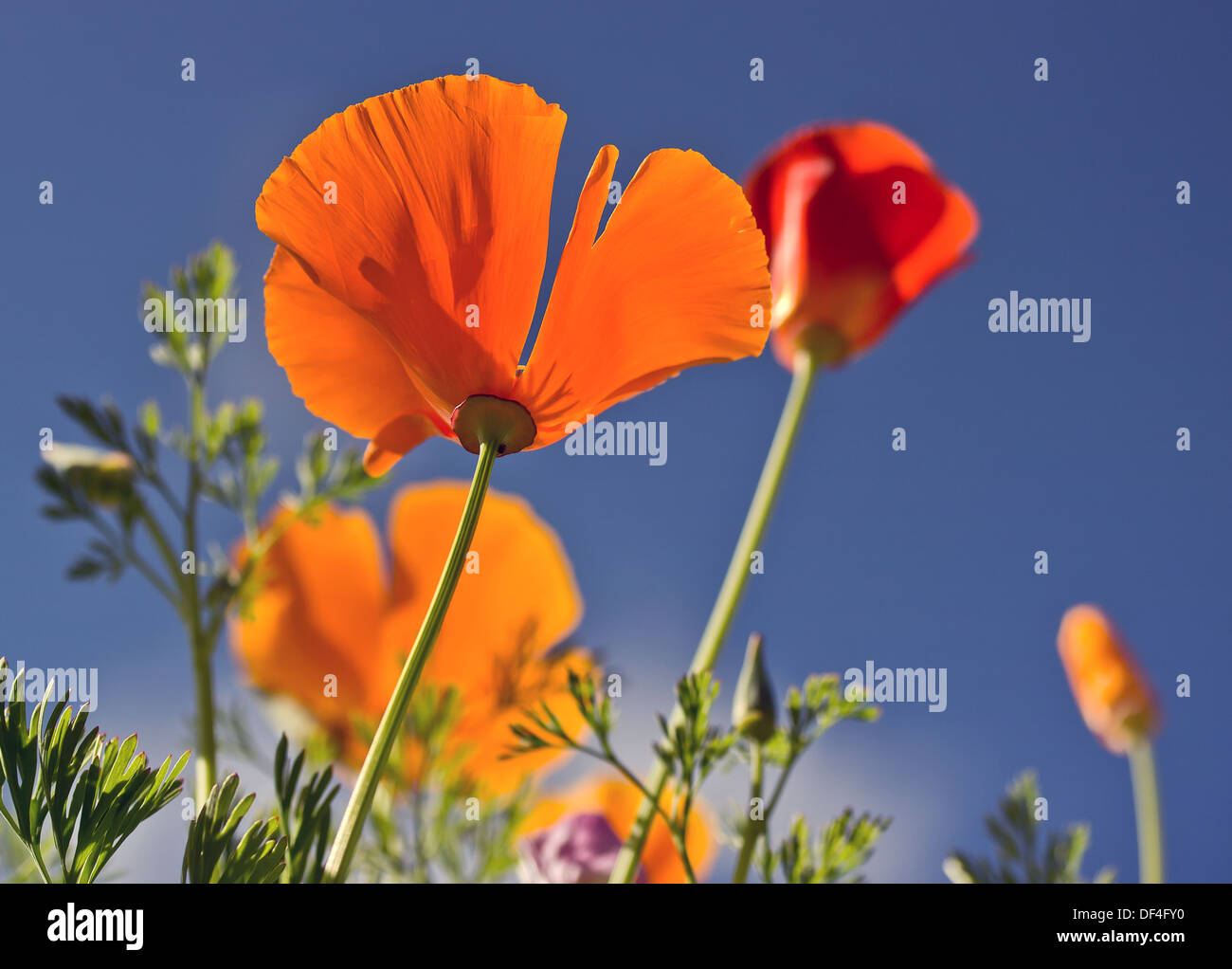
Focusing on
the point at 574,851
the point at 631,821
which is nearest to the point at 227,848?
the point at 574,851

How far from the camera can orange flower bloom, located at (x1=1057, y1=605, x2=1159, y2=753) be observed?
43.7 inches

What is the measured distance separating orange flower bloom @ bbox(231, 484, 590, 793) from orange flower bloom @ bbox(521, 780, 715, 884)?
48mm

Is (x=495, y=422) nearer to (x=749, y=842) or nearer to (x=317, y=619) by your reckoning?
(x=749, y=842)

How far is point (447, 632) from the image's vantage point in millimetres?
951

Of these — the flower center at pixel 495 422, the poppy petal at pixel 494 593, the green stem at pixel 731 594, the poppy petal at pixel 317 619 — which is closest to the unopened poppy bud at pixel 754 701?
the green stem at pixel 731 594

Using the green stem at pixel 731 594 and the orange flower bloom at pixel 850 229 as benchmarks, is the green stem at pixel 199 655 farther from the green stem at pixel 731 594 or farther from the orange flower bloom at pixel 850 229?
the orange flower bloom at pixel 850 229

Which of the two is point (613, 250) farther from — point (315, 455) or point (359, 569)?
point (359, 569)

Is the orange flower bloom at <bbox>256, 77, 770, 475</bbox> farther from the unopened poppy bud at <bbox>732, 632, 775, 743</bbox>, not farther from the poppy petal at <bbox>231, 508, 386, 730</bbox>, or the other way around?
the poppy petal at <bbox>231, 508, 386, 730</bbox>

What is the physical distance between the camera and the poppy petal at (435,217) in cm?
41

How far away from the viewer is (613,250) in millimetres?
438

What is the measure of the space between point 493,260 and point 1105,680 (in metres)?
0.98

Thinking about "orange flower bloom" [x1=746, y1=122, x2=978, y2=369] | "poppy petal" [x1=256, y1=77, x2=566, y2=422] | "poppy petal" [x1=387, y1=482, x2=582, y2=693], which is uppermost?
"orange flower bloom" [x1=746, y1=122, x2=978, y2=369]

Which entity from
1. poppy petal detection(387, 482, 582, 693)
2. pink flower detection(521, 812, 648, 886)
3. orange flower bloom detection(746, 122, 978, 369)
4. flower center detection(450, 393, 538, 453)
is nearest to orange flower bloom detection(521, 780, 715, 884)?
pink flower detection(521, 812, 648, 886)
